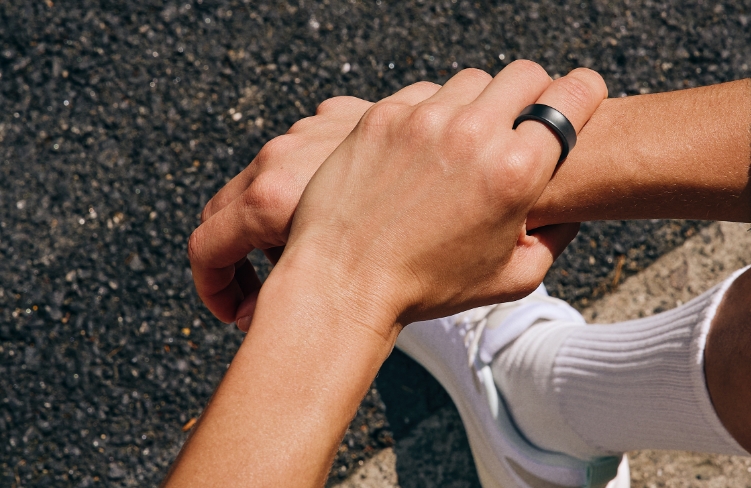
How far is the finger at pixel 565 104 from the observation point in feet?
4.13

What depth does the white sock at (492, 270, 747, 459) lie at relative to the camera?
141 cm

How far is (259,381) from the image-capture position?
99cm

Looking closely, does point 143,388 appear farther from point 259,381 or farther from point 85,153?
point 259,381

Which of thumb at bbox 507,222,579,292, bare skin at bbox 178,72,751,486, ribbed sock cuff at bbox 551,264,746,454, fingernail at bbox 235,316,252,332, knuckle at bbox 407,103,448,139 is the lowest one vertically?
ribbed sock cuff at bbox 551,264,746,454

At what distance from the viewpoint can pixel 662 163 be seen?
1.32 metres

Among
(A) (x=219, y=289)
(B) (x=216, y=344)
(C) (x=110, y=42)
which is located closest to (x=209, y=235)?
Result: (A) (x=219, y=289)

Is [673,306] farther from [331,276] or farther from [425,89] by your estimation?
[331,276]

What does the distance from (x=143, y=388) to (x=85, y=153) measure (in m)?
0.93

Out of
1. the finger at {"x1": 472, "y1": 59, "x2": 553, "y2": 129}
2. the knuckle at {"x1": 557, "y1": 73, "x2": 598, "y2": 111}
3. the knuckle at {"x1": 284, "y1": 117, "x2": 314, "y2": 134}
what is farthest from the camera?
the knuckle at {"x1": 284, "y1": 117, "x2": 314, "y2": 134}

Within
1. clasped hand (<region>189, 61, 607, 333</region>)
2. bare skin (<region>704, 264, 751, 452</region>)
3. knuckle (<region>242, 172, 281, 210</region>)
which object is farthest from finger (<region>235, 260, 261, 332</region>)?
bare skin (<region>704, 264, 751, 452</region>)

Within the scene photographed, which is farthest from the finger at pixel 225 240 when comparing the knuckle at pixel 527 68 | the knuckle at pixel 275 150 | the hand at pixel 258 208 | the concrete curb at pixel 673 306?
the concrete curb at pixel 673 306

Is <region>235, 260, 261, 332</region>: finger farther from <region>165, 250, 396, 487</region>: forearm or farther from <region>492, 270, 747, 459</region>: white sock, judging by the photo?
<region>492, 270, 747, 459</region>: white sock

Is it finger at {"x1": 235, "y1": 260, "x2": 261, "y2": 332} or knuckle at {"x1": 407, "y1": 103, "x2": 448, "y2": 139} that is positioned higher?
knuckle at {"x1": 407, "y1": 103, "x2": 448, "y2": 139}

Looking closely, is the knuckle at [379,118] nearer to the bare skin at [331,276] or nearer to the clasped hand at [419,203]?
the clasped hand at [419,203]
